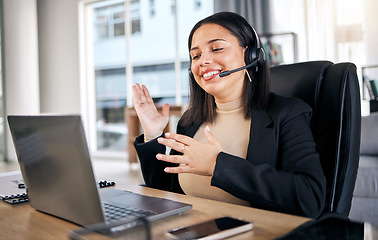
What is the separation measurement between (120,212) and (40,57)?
236 inches

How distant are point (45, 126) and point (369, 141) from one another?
2.47 m

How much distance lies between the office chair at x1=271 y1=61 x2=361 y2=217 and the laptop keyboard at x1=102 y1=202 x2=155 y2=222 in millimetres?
553

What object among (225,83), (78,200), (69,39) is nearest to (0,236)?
(78,200)

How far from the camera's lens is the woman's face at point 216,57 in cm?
114

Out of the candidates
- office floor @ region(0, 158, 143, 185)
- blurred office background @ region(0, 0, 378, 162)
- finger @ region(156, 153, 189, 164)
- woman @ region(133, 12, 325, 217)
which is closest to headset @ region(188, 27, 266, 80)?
woman @ region(133, 12, 325, 217)

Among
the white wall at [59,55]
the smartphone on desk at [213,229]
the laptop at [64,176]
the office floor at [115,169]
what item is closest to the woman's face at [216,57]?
the laptop at [64,176]

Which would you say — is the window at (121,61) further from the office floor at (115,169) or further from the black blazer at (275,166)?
the black blazer at (275,166)

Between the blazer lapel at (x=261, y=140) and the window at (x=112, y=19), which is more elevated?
the window at (x=112, y=19)

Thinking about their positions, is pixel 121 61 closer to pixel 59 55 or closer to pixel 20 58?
pixel 59 55

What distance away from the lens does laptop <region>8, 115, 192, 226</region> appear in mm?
600

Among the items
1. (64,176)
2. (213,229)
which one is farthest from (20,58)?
(213,229)

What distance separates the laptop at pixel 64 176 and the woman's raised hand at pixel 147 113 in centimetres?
37

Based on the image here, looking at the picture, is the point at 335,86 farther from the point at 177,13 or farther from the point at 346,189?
the point at 177,13

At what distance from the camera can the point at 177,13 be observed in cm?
506
